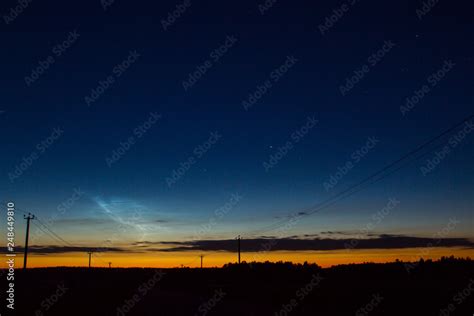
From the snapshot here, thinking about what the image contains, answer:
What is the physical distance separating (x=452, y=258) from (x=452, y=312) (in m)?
55.6

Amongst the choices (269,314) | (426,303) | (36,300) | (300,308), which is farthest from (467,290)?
(36,300)

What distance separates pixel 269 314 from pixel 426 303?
30.8ft

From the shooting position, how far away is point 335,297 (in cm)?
2784

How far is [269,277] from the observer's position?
53938 mm

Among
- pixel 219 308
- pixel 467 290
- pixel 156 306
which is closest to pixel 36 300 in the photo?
pixel 156 306

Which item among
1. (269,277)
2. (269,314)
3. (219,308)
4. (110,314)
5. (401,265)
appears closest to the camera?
(110,314)

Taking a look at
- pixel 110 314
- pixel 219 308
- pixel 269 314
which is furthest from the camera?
pixel 219 308

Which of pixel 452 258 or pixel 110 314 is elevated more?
pixel 452 258

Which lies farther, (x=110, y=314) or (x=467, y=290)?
(x=467, y=290)

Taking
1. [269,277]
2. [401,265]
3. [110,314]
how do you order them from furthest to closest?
1. [401,265]
2. [269,277]
3. [110,314]

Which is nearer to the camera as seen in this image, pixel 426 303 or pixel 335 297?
pixel 426 303

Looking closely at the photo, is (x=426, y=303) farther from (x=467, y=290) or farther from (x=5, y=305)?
(x=5, y=305)

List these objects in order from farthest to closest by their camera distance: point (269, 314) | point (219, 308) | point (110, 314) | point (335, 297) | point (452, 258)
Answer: point (452, 258), point (335, 297), point (219, 308), point (269, 314), point (110, 314)

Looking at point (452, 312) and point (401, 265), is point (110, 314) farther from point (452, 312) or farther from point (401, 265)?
point (401, 265)
